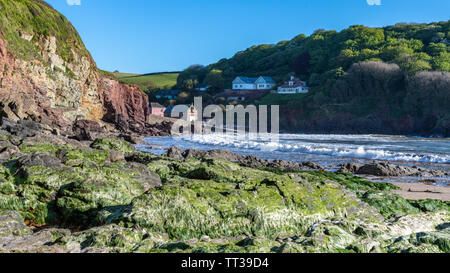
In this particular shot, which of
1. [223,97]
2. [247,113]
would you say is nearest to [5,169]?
[247,113]

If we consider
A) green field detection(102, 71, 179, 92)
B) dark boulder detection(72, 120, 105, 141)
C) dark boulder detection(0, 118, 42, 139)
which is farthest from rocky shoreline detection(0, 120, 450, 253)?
green field detection(102, 71, 179, 92)

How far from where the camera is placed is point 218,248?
389cm

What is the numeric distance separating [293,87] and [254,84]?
13167 millimetres

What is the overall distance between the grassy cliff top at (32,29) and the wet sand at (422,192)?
32110 millimetres

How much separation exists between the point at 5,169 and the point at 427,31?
102m

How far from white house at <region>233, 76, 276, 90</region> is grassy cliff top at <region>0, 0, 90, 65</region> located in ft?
200

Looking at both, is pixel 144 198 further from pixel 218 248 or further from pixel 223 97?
pixel 223 97

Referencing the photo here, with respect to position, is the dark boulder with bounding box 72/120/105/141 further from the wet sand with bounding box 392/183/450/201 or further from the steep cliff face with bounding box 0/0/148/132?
the wet sand with bounding box 392/183/450/201

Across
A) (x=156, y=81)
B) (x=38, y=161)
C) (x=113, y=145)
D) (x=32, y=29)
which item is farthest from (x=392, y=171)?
(x=156, y=81)

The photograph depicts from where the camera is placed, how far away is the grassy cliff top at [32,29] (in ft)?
99.6

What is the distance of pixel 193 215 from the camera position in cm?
517

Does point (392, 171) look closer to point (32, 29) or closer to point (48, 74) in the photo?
point (48, 74)

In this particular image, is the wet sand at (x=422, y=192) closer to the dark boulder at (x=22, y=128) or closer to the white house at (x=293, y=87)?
the dark boulder at (x=22, y=128)

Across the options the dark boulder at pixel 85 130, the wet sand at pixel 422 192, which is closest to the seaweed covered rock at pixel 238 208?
the wet sand at pixel 422 192
